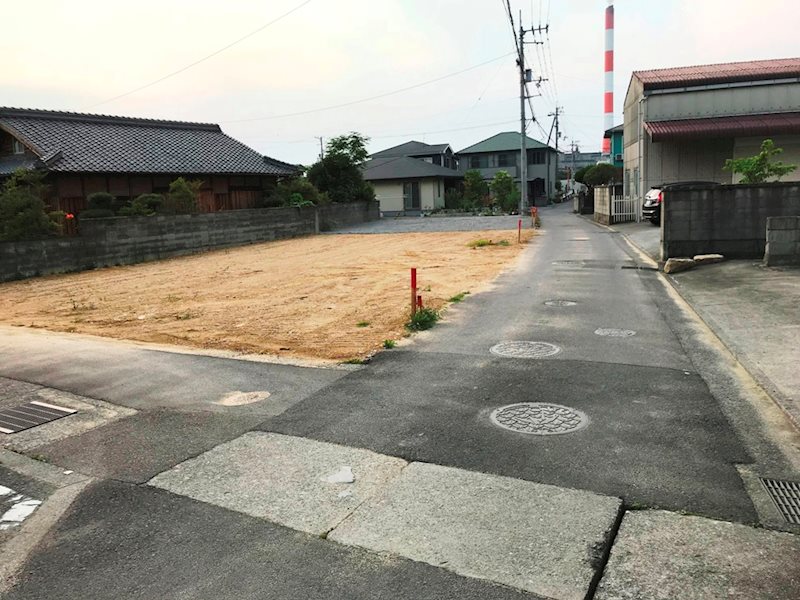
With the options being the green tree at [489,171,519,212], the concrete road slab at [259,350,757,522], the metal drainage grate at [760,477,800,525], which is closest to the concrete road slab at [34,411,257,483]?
the concrete road slab at [259,350,757,522]

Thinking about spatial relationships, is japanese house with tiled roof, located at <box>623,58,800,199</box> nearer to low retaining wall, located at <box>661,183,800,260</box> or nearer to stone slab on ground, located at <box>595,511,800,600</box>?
low retaining wall, located at <box>661,183,800,260</box>

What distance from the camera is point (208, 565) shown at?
3.34m

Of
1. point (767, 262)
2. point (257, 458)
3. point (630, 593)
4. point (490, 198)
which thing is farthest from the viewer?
point (490, 198)

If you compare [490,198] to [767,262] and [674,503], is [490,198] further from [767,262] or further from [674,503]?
[674,503]

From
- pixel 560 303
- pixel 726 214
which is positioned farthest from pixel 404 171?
pixel 560 303

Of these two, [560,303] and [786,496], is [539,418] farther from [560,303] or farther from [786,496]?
[560,303]

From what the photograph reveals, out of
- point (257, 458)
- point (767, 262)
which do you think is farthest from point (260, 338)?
point (767, 262)

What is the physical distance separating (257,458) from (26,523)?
152 centimetres

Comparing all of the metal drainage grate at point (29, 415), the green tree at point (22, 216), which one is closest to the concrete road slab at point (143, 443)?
the metal drainage grate at point (29, 415)

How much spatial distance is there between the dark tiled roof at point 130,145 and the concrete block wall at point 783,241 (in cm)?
2225

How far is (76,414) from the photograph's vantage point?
229 inches

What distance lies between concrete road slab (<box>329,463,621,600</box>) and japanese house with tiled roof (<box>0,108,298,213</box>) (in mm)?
22284

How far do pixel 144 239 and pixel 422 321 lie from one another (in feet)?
49.7

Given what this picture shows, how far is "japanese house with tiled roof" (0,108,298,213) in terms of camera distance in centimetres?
2350
